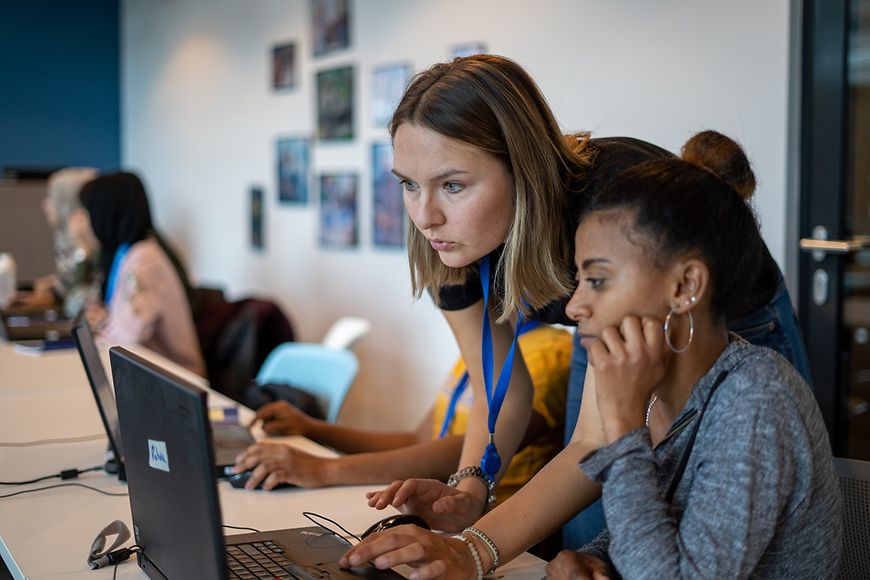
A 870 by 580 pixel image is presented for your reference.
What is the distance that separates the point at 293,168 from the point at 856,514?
443 centimetres

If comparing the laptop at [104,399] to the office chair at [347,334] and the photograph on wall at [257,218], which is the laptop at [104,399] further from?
the photograph on wall at [257,218]

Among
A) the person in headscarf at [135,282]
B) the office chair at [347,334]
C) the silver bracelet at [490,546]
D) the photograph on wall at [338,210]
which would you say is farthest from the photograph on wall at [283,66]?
the silver bracelet at [490,546]

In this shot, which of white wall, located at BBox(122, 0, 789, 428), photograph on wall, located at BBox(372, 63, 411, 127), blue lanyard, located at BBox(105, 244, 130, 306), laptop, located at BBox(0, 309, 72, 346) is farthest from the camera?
photograph on wall, located at BBox(372, 63, 411, 127)

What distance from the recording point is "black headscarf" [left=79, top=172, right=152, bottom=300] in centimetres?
391

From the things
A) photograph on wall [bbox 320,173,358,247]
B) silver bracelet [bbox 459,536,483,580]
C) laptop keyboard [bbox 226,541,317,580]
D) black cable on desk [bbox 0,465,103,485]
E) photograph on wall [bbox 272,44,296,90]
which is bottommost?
black cable on desk [bbox 0,465,103,485]

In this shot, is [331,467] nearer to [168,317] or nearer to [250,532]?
[250,532]

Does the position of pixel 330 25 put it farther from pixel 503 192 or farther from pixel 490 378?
pixel 503 192

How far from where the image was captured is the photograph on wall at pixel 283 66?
17.7ft

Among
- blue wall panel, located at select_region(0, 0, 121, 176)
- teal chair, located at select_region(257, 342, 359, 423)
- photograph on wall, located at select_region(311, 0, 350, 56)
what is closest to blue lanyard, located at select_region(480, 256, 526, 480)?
teal chair, located at select_region(257, 342, 359, 423)

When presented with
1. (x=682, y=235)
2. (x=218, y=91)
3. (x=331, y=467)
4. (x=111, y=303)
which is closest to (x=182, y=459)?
(x=682, y=235)

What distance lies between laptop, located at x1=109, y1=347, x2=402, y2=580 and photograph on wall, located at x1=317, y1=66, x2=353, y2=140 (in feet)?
11.8

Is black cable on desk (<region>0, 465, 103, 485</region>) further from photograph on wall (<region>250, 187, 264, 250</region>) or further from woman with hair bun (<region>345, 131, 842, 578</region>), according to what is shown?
photograph on wall (<region>250, 187, 264, 250</region>)

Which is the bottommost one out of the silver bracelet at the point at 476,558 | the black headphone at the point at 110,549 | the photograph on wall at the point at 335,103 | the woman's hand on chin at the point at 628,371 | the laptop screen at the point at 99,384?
the black headphone at the point at 110,549

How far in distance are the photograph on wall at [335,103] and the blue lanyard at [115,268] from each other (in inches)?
54.3
